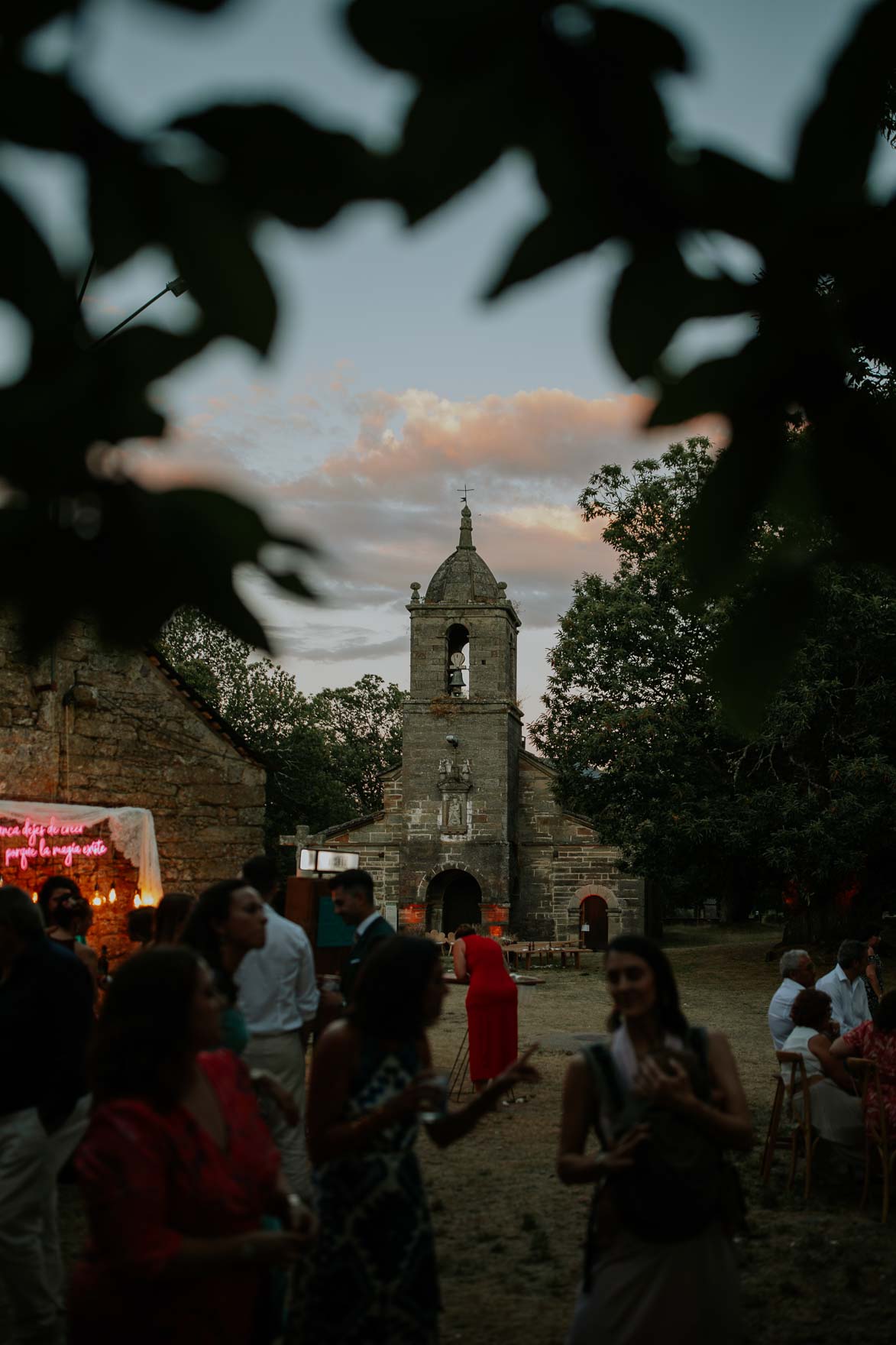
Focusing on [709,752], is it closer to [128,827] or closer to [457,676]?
[457,676]

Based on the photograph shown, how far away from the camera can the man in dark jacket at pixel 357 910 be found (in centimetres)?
625

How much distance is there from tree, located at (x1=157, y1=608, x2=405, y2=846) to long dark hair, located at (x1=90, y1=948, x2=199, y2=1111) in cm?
2218

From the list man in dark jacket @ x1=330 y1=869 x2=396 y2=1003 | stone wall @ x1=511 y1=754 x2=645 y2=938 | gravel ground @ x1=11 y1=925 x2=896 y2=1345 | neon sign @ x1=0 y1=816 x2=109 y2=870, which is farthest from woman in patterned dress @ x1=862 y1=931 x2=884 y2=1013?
stone wall @ x1=511 y1=754 x2=645 y2=938

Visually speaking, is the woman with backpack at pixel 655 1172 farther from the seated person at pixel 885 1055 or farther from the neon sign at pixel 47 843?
the neon sign at pixel 47 843

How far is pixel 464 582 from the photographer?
121ft

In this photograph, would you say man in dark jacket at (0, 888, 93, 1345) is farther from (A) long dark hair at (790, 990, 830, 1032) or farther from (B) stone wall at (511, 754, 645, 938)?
(B) stone wall at (511, 754, 645, 938)

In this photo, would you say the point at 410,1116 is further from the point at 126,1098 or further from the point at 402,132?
the point at 402,132

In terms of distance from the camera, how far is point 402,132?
3.61 ft

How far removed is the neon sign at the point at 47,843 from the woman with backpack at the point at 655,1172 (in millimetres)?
8607

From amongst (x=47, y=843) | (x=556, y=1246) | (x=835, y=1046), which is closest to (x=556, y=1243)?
(x=556, y=1246)

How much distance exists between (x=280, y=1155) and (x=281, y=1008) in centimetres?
223

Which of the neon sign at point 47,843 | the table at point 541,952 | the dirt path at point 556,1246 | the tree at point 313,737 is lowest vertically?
the table at point 541,952

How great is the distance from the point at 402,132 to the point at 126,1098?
6.96 ft

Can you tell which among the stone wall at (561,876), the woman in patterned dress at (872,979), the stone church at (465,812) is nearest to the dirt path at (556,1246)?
the woman in patterned dress at (872,979)
